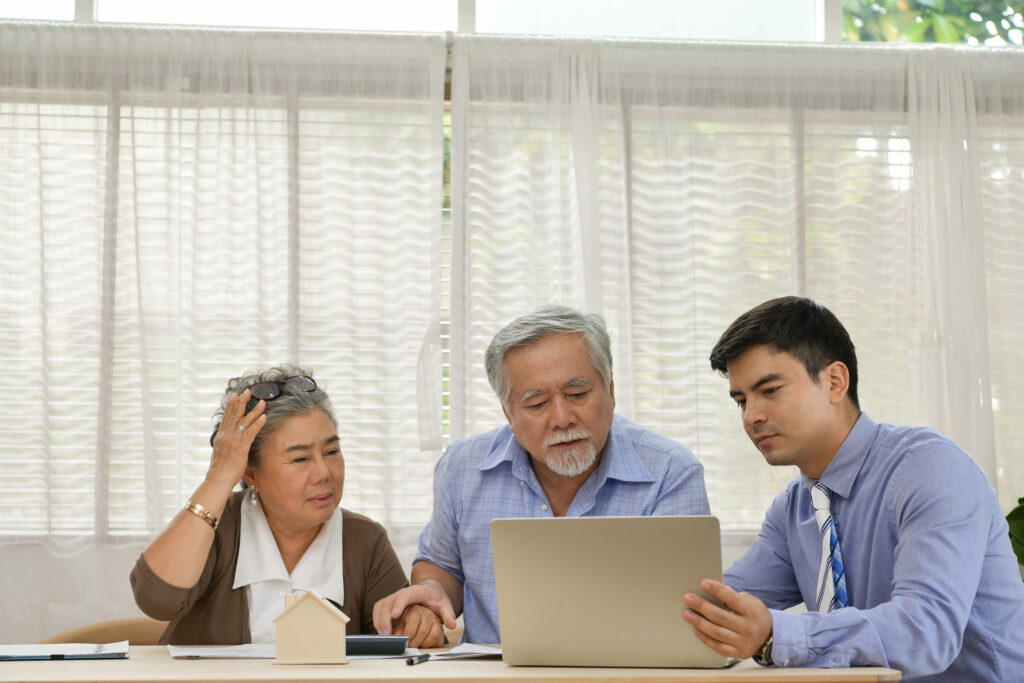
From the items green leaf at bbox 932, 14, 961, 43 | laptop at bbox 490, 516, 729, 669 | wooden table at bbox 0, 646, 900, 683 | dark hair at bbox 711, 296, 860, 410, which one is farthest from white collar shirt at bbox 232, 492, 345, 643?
green leaf at bbox 932, 14, 961, 43

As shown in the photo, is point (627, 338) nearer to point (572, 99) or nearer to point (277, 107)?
point (572, 99)

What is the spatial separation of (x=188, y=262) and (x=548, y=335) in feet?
5.72

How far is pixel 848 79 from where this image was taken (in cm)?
371

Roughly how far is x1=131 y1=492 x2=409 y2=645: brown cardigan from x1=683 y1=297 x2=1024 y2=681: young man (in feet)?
2.78

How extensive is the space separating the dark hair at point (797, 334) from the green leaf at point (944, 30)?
242cm

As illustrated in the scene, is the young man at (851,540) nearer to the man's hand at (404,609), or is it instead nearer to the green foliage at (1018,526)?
the man's hand at (404,609)

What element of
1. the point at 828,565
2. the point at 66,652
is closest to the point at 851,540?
the point at 828,565

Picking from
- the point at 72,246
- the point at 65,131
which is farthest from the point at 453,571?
the point at 65,131

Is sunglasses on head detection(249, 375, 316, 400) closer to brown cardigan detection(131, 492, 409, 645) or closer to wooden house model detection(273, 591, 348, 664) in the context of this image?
brown cardigan detection(131, 492, 409, 645)

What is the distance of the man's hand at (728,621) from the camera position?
59.6 inches

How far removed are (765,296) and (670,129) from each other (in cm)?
70

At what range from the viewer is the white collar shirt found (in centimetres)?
230

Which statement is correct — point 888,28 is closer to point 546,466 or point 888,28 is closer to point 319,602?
point 546,466

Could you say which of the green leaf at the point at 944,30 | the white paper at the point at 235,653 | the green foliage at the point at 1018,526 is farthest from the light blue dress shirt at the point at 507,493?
the green leaf at the point at 944,30
